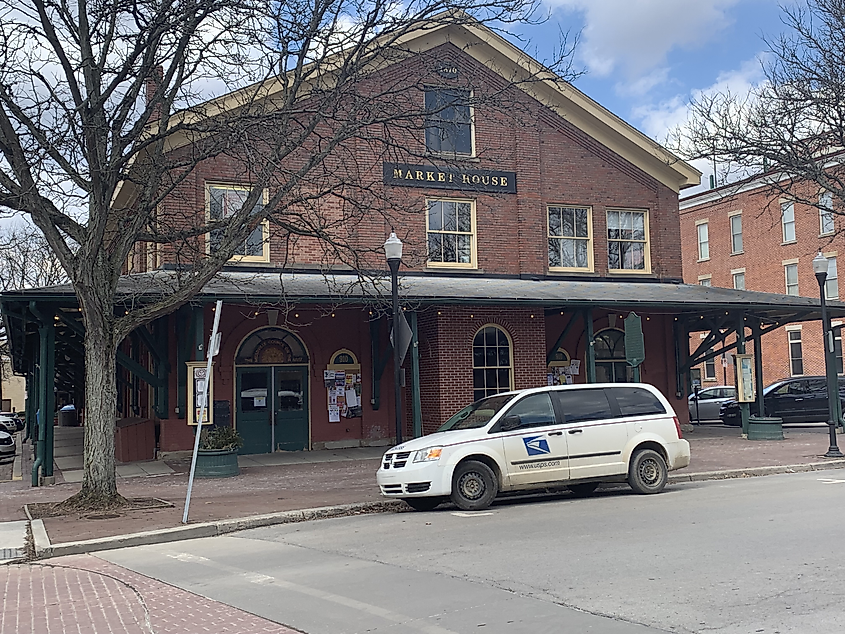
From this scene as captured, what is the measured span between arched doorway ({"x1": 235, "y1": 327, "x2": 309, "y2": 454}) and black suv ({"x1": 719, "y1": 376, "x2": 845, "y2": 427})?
52.1 ft

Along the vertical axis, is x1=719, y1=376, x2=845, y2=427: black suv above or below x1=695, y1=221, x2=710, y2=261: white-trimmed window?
below

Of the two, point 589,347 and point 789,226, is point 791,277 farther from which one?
point 589,347

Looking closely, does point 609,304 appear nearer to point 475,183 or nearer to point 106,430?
point 475,183

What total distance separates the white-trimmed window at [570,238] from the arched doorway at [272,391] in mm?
7749

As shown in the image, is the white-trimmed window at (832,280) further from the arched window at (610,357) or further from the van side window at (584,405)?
the van side window at (584,405)

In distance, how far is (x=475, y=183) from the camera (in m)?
23.4

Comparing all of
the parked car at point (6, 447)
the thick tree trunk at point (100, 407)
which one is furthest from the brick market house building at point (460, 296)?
the thick tree trunk at point (100, 407)

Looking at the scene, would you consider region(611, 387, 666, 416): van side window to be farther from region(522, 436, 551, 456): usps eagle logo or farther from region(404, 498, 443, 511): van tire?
region(404, 498, 443, 511): van tire

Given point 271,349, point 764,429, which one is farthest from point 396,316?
point 764,429

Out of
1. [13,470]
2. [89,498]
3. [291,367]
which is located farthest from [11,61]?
[13,470]

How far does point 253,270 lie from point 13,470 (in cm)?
816

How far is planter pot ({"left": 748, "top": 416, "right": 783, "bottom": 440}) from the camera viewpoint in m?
23.1

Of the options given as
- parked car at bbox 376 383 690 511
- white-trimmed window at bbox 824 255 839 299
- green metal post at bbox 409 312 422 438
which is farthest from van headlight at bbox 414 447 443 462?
white-trimmed window at bbox 824 255 839 299

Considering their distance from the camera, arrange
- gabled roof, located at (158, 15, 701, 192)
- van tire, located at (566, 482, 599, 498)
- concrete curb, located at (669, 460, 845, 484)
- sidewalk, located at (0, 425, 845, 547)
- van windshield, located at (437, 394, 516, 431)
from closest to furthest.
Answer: sidewalk, located at (0, 425, 845, 547)
van windshield, located at (437, 394, 516, 431)
van tire, located at (566, 482, 599, 498)
concrete curb, located at (669, 460, 845, 484)
gabled roof, located at (158, 15, 701, 192)
